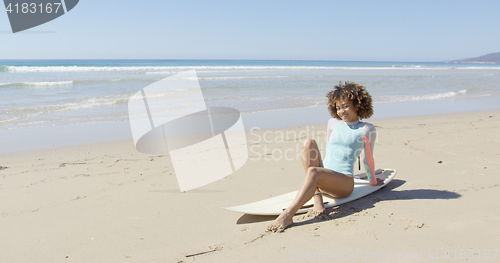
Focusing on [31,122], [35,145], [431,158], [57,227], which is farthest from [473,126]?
[31,122]

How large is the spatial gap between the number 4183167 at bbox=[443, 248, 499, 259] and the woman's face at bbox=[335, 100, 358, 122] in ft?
4.47

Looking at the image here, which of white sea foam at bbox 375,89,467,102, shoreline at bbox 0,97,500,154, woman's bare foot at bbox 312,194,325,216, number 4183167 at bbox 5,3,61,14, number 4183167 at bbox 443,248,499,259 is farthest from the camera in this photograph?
white sea foam at bbox 375,89,467,102

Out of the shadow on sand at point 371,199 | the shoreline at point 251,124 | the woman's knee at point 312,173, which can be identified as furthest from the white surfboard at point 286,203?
the shoreline at point 251,124

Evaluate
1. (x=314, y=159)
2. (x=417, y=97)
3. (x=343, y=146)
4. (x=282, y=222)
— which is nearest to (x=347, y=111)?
(x=343, y=146)

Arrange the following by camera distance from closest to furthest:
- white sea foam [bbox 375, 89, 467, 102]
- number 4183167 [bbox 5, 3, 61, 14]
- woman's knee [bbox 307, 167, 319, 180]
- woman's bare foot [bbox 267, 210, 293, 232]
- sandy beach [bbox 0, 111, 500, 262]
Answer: sandy beach [bbox 0, 111, 500, 262] → woman's bare foot [bbox 267, 210, 293, 232] → woman's knee [bbox 307, 167, 319, 180] → number 4183167 [bbox 5, 3, 61, 14] → white sea foam [bbox 375, 89, 467, 102]

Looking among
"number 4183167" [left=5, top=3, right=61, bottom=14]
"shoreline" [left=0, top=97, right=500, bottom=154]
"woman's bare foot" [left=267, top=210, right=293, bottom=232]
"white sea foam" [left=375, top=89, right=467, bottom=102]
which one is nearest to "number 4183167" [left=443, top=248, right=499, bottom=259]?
"woman's bare foot" [left=267, top=210, right=293, bottom=232]

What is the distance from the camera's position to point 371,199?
10.8ft

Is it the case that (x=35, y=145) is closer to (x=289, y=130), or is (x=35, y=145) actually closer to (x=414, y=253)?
(x=289, y=130)

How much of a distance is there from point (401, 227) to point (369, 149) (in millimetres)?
771

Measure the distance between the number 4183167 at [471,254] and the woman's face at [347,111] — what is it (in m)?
1.36

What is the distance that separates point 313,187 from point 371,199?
0.79 meters

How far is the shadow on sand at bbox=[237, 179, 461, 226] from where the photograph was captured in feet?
9.81

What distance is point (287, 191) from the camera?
385 cm

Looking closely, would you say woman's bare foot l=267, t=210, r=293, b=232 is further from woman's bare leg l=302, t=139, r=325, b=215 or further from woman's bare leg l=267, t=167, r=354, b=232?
woman's bare leg l=302, t=139, r=325, b=215
